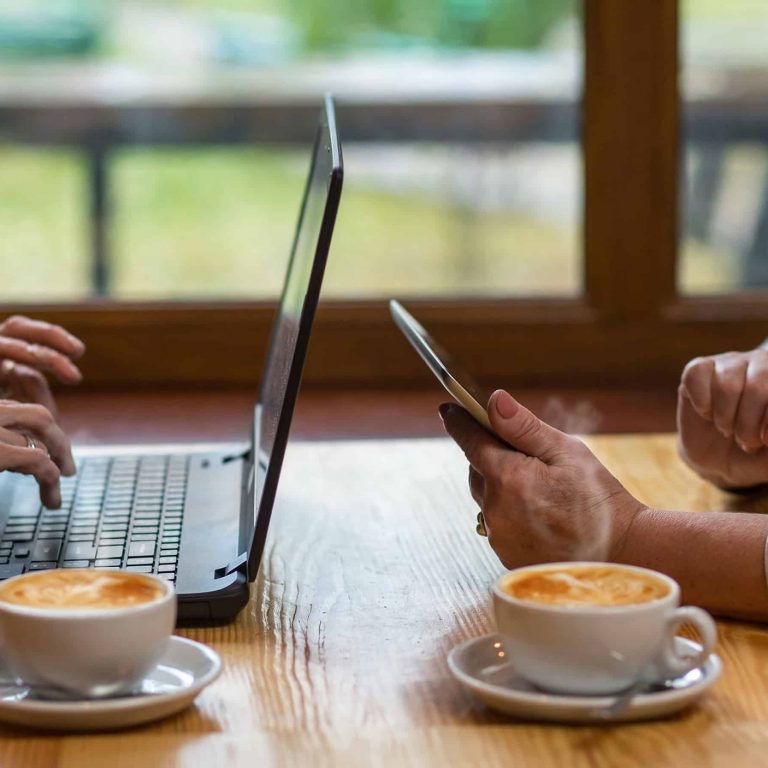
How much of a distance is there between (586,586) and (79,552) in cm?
43

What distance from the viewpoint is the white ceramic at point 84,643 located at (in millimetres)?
668

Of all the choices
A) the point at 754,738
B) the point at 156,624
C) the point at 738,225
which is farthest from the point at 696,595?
the point at 738,225

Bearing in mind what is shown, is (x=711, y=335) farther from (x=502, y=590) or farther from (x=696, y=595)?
(x=502, y=590)

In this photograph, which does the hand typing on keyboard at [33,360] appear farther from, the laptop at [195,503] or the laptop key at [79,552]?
the laptop key at [79,552]

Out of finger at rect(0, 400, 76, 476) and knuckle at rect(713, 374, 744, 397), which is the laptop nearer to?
finger at rect(0, 400, 76, 476)

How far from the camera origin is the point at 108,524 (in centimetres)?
106

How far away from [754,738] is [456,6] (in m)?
1.57

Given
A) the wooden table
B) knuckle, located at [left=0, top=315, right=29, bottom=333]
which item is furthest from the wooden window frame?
the wooden table

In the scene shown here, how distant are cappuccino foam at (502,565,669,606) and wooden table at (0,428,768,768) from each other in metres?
0.07

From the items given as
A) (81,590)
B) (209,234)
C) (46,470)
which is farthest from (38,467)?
(209,234)

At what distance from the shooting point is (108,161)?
2.08 meters

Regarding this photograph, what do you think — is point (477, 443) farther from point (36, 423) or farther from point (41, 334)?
point (41, 334)

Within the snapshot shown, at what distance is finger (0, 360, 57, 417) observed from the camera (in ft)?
4.64

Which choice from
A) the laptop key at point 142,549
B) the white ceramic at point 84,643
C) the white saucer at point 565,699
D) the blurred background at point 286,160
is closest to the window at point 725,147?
the blurred background at point 286,160
